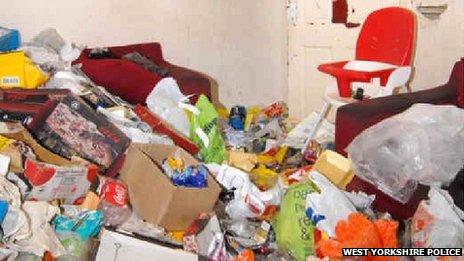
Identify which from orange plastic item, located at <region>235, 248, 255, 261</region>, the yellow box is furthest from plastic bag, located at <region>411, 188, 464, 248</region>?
the yellow box

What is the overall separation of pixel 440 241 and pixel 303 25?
230 cm

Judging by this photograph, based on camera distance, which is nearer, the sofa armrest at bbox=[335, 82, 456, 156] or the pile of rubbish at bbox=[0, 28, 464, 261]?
the pile of rubbish at bbox=[0, 28, 464, 261]

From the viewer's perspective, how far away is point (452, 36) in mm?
2676

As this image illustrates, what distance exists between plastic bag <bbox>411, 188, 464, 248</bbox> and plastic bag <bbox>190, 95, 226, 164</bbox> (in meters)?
1.04

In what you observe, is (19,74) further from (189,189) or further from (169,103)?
(189,189)

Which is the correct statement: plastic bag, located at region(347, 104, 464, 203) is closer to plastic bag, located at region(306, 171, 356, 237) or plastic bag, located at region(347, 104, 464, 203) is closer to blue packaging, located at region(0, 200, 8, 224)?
plastic bag, located at region(306, 171, 356, 237)

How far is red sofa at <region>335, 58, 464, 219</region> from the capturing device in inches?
76.4

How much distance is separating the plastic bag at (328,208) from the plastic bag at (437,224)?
0.75 ft

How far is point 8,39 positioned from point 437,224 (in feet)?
8.06

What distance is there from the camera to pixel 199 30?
3.70 metres

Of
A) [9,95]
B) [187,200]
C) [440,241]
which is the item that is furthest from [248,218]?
[9,95]

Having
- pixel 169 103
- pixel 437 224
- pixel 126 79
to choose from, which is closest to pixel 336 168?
pixel 437 224

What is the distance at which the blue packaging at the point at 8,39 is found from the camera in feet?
9.28

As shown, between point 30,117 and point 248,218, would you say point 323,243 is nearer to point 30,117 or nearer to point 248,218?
point 248,218
